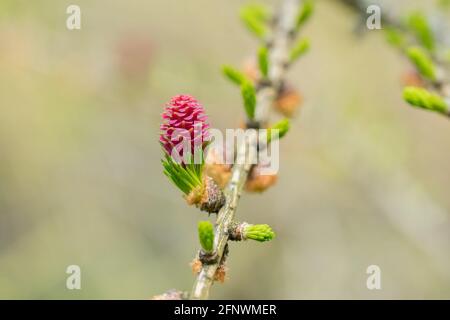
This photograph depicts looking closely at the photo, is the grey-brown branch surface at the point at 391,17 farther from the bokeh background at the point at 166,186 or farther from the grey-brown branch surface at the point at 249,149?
the bokeh background at the point at 166,186

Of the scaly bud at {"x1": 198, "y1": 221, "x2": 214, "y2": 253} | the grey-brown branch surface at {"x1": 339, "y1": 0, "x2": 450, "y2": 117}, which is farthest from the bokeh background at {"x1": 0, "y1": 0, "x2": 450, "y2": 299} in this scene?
the scaly bud at {"x1": 198, "y1": 221, "x2": 214, "y2": 253}

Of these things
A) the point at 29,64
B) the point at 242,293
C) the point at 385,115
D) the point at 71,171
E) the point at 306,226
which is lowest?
the point at 242,293

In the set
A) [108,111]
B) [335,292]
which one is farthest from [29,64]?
[335,292]

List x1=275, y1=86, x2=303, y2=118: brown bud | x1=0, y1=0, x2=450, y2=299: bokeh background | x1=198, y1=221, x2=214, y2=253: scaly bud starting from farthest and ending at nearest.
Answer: x1=0, y1=0, x2=450, y2=299: bokeh background
x1=275, y1=86, x2=303, y2=118: brown bud
x1=198, y1=221, x2=214, y2=253: scaly bud

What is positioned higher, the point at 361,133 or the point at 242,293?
the point at 361,133

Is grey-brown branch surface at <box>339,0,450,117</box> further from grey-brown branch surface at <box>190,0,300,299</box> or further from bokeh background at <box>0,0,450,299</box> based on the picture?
bokeh background at <box>0,0,450,299</box>

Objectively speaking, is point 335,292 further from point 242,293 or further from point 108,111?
point 108,111

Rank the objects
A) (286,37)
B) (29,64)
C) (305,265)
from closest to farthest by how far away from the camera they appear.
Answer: (286,37) < (29,64) < (305,265)
